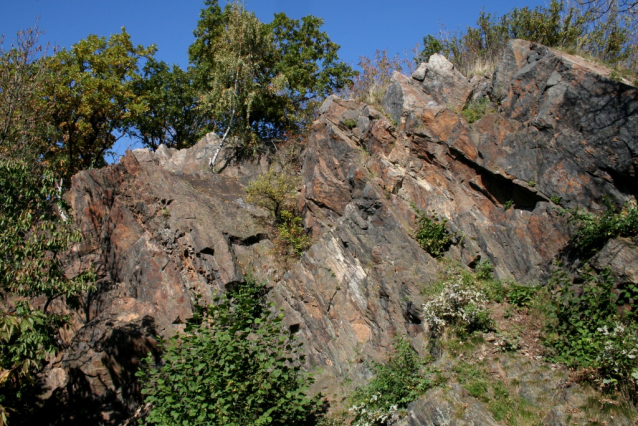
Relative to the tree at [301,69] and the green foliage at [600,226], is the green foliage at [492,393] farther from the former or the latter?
the tree at [301,69]

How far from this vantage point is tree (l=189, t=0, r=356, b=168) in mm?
18828

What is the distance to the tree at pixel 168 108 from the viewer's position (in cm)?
2261

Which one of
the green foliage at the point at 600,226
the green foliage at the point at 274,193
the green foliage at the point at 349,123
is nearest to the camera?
the green foliage at the point at 600,226

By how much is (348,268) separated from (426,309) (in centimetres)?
306

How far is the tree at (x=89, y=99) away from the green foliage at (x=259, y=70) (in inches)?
145

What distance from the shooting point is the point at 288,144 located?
18281 millimetres

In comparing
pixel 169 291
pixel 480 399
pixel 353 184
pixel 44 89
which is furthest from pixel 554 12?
pixel 44 89

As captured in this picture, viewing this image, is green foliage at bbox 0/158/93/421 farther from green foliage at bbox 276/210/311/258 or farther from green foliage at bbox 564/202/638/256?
green foliage at bbox 564/202/638/256

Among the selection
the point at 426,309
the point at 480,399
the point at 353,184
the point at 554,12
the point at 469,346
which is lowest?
the point at 480,399

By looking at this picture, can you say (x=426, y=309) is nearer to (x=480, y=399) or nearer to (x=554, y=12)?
(x=480, y=399)

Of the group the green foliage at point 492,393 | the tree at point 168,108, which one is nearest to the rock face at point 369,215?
the green foliage at point 492,393

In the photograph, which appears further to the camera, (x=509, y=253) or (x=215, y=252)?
(x=215, y=252)

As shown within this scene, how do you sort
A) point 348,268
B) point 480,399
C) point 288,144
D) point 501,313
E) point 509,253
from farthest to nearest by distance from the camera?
point 288,144
point 348,268
point 509,253
point 501,313
point 480,399

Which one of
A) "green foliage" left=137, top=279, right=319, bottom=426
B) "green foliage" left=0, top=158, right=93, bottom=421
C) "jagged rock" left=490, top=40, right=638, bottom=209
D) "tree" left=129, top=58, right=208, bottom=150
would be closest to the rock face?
"jagged rock" left=490, top=40, right=638, bottom=209
